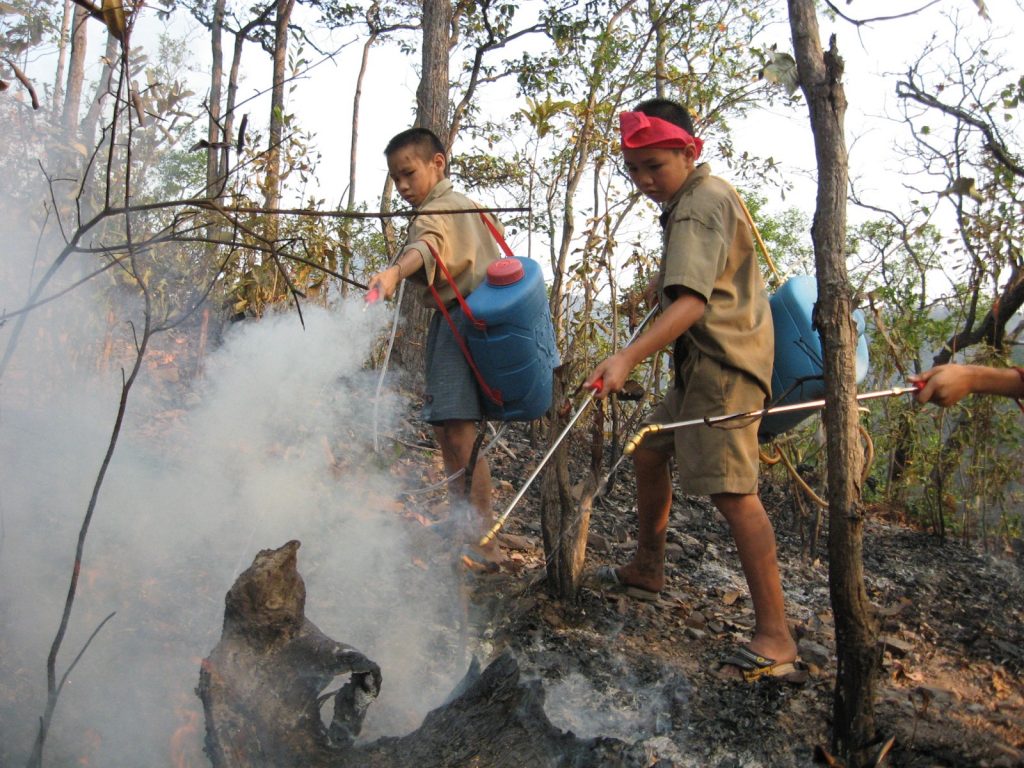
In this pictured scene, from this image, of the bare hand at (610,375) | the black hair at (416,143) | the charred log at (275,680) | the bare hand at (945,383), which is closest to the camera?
the charred log at (275,680)

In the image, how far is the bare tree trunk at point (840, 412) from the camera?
1.97 metres

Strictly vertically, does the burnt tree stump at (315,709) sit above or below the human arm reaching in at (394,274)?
below

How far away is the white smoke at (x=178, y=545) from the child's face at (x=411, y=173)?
146cm

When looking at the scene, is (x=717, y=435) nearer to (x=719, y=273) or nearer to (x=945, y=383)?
(x=719, y=273)

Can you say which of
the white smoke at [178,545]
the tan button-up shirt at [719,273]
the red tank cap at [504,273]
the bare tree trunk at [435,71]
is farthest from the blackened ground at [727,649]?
the bare tree trunk at [435,71]

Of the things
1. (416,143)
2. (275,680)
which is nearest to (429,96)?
(416,143)

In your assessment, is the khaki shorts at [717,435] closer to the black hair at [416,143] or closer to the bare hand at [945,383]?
the bare hand at [945,383]

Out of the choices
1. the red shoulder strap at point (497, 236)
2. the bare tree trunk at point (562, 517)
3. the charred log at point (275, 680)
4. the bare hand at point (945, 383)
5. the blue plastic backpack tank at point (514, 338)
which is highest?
the red shoulder strap at point (497, 236)

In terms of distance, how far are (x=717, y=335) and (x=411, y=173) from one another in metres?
1.49

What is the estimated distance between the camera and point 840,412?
203 centimetres

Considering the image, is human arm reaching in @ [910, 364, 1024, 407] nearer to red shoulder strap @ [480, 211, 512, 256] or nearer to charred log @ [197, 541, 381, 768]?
charred log @ [197, 541, 381, 768]

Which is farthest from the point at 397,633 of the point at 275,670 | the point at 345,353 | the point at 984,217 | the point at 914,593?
the point at 984,217

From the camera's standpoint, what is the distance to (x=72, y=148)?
3.67 metres

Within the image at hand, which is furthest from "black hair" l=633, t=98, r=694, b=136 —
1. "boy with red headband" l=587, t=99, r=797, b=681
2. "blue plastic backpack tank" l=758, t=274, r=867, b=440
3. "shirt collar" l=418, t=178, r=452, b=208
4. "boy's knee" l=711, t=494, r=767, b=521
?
"boy's knee" l=711, t=494, r=767, b=521
